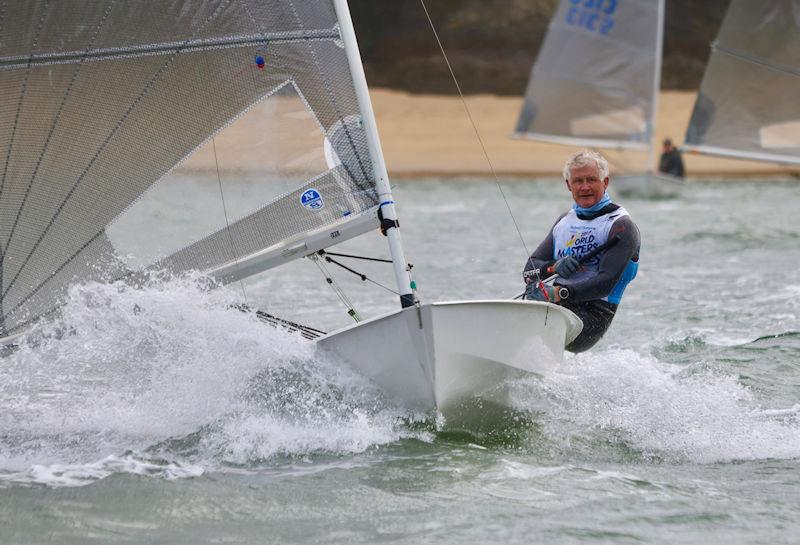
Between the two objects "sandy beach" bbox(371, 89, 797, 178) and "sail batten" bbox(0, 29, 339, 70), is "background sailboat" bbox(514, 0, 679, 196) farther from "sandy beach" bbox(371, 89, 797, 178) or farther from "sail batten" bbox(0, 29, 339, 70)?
"sail batten" bbox(0, 29, 339, 70)

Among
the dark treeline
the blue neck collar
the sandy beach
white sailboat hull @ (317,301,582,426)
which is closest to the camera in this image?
white sailboat hull @ (317,301,582,426)

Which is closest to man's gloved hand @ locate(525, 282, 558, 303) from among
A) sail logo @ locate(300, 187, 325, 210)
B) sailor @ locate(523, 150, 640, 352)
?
sailor @ locate(523, 150, 640, 352)

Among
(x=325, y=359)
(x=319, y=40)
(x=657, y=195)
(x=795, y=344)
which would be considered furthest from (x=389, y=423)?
(x=657, y=195)

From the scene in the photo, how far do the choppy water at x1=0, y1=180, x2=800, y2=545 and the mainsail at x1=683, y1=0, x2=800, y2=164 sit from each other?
207 inches

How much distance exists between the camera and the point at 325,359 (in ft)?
Result: 14.4

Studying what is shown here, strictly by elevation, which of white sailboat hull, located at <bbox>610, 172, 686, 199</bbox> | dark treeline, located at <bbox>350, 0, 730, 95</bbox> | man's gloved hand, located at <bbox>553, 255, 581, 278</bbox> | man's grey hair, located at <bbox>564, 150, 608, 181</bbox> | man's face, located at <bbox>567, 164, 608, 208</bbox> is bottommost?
man's gloved hand, located at <bbox>553, 255, 581, 278</bbox>

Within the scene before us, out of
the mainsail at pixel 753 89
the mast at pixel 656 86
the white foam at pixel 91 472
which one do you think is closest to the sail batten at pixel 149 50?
the white foam at pixel 91 472

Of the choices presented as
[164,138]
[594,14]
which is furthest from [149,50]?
[594,14]

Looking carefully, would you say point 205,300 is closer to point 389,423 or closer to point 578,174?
point 389,423

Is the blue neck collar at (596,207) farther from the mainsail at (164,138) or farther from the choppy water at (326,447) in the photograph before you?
the mainsail at (164,138)

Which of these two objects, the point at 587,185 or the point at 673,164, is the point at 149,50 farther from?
the point at 673,164

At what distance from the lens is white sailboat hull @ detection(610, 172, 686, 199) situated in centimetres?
1733

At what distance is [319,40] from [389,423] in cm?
151

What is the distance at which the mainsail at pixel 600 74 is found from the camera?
16391 millimetres
